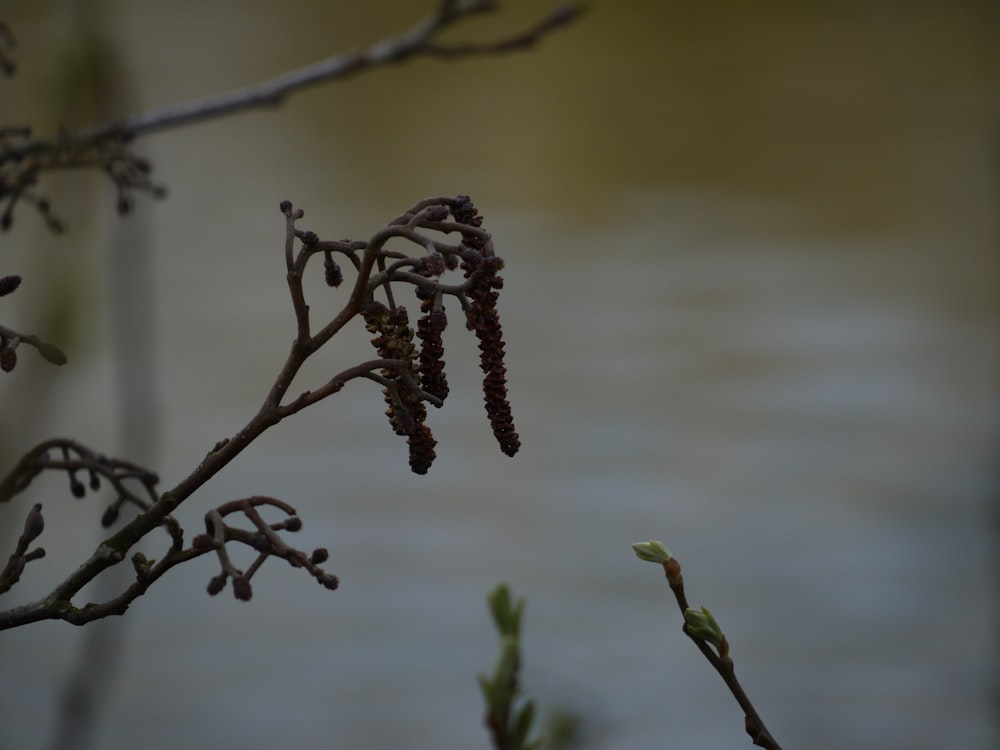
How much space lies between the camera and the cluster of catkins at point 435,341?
1.18ft

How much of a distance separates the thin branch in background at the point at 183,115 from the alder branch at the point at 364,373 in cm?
13

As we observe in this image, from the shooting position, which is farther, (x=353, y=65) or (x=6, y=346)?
(x=353, y=65)

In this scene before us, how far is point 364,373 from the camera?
0.36 m

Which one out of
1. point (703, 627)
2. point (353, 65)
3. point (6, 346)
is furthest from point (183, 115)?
point (703, 627)

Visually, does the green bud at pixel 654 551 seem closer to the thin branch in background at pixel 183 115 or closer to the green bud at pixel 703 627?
the green bud at pixel 703 627

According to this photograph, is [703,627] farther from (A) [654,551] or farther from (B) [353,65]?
(B) [353,65]

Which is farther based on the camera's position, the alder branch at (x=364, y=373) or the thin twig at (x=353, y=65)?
the thin twig at (x=353, y=65)

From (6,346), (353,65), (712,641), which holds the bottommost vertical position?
(712,641)

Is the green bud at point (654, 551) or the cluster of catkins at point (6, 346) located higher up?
the cluster of catkins at point (6, 346)

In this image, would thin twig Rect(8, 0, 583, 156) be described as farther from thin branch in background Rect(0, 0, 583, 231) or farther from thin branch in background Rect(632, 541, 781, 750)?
thin branch in background Rect(632, 541, 781, 750)

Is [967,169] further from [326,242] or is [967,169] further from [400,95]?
[326,242]

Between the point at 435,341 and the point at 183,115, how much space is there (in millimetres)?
228

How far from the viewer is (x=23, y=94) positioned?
179 inches

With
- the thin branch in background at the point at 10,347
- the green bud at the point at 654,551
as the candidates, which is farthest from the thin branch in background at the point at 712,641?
the thin branch in background at the point at 10,347
